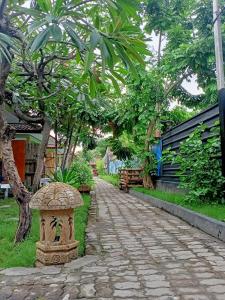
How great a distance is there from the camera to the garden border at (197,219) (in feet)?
16.0

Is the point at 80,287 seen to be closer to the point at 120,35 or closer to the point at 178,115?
the point at 120,35

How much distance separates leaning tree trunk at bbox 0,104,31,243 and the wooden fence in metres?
4.13

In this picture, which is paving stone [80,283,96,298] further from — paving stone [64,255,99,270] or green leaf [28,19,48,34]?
green leaf [28,19,48,34]

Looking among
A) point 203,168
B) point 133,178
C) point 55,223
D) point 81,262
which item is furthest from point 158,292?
point 133,178

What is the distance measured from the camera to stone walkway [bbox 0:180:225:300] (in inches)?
111

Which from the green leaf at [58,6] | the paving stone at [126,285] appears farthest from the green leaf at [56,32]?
the paving stone at [126,285]

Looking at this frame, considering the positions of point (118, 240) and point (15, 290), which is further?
point (118, 240)

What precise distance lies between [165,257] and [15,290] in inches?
66.9

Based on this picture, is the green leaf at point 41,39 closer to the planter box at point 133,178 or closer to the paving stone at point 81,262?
the paving stone at point 81,262

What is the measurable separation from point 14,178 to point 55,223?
95 cm

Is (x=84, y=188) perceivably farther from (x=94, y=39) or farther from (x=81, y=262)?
(x=94, y=39)

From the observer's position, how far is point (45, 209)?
3.76 m

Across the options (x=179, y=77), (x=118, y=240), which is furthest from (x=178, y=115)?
(x=118, y=240)

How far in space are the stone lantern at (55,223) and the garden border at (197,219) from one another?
2.07 meters
